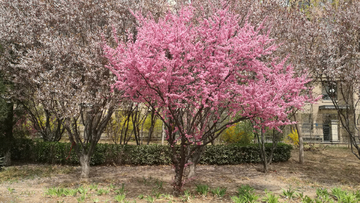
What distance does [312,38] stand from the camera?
959cm

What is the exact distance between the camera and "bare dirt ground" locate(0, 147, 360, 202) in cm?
616

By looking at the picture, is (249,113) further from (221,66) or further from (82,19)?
(82,19)

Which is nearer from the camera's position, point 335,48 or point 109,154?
point 335,48

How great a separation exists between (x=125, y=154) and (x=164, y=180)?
135 inches

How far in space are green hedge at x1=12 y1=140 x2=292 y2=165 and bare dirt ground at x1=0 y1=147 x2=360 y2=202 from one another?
0.42m

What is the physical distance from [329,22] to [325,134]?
19027mm

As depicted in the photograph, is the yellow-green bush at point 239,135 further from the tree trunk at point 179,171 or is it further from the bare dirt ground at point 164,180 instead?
the tree trunk at point 179,171

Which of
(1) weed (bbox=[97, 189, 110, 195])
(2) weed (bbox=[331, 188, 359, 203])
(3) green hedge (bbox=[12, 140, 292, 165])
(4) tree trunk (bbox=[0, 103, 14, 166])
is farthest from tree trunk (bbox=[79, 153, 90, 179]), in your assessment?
(2) weed (bbox=[331, 188, 359, 203])

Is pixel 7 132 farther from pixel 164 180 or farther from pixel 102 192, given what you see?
pixel 164 180

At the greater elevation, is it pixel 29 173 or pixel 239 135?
pixel 239 135

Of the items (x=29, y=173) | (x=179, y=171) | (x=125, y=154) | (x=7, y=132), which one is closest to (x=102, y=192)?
(x=179, y=171)

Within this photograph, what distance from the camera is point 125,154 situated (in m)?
11.1

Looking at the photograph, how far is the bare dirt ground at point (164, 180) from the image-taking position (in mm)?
6156

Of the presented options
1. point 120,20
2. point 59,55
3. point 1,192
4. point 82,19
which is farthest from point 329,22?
point 1,192
